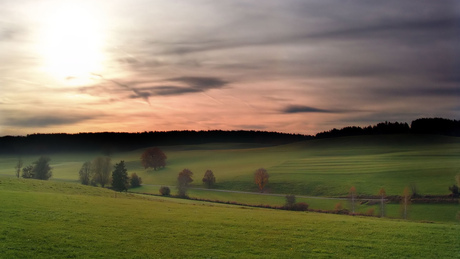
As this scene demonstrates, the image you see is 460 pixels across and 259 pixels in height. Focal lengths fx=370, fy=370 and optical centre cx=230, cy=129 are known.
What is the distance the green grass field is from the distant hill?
3448mm

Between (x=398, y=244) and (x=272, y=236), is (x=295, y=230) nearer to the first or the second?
(x=272, y=236)

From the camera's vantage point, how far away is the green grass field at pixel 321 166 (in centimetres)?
6850

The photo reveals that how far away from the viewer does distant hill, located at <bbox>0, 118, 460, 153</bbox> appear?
120 meters

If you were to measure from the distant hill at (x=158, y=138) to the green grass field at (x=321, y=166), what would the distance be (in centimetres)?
345

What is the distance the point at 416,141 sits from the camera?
364 ft

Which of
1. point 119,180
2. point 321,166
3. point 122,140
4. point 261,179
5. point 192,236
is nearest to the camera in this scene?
point 192,236

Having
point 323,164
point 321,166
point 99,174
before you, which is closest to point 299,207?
point 321,166

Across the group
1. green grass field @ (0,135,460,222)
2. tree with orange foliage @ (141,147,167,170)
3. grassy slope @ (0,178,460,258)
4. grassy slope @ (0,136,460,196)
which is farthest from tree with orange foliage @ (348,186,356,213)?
tree with orange foliage @ (141,147,167,170)

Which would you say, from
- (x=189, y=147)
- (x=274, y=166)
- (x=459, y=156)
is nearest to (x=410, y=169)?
(x=459, y=156)

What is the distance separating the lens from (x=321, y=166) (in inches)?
3593

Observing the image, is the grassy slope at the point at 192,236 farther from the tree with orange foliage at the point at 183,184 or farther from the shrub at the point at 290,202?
the tree with orange foliage at the point at 183,184

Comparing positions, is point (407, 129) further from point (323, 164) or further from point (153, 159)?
point (153, 159)

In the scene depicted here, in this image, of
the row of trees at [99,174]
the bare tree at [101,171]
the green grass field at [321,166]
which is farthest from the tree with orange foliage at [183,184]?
the bare tree at [101,171]

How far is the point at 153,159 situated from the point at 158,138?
41.6 m
